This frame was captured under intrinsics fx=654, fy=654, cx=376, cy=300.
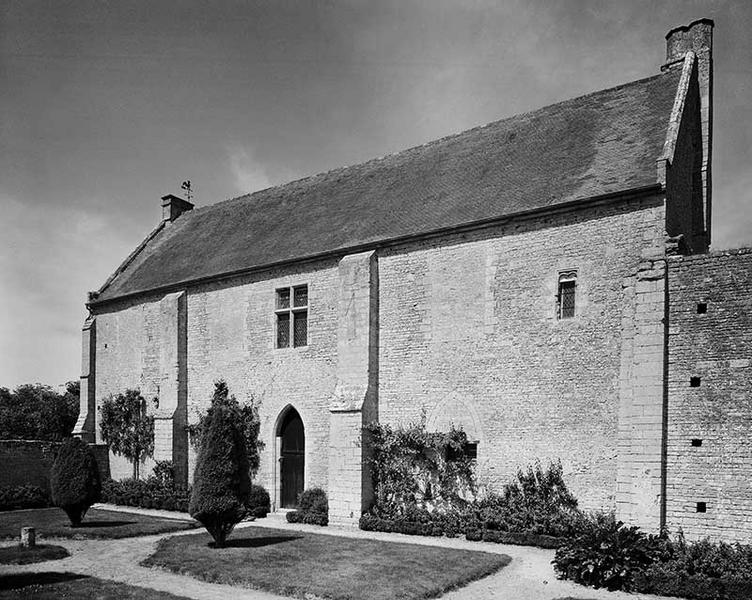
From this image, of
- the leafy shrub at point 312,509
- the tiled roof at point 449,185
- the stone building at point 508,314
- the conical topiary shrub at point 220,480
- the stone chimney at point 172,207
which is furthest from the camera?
the stone chimney at point 172,207

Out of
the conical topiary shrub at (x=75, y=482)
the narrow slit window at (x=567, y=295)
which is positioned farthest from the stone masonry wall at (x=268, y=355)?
the narrow slit window at (x=567, y=295)

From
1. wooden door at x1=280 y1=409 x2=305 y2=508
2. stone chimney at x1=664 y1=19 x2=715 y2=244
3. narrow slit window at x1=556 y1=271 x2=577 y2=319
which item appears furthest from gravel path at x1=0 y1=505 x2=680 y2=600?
stone chimney at x1=664 y1=19 x2=715 y2=244

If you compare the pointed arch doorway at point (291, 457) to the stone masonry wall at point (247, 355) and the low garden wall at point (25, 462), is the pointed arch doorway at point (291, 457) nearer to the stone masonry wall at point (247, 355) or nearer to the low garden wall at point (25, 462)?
the stone masonry wall at point (247, 355)

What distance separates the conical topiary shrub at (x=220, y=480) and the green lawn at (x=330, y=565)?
1.88 ft

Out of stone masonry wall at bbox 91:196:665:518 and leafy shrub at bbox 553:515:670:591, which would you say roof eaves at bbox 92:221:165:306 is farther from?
leafy shrub at bbox 553:515:670:591

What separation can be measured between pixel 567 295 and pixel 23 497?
60.7 ft

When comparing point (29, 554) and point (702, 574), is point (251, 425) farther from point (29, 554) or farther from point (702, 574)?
point (702, 574)

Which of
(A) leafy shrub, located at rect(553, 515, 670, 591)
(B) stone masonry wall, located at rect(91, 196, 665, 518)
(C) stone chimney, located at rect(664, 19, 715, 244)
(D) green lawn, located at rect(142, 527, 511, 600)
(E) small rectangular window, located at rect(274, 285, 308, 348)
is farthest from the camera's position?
(E) small rectangular window, located at rect(274, 285, 308, 348)

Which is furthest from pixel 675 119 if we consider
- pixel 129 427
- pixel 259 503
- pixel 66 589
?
pixel 129 427

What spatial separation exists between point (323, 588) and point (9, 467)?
55.3ft

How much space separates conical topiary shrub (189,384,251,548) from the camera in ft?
45.9

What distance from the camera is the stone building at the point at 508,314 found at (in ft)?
43.7

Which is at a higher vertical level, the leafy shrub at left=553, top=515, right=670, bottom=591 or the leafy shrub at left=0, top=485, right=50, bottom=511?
the leafy shrub at left=553, top=515, right=670, bottom=591

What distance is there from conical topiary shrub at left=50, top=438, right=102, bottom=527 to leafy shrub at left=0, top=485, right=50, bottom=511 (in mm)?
5506
